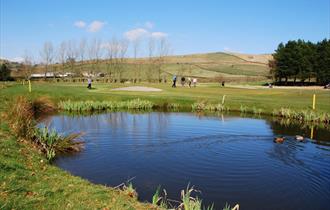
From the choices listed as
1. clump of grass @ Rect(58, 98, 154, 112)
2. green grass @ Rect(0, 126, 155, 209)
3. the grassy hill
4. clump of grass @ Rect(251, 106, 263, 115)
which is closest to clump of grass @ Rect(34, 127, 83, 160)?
green grass @ Rect(0, 126, 155, 209)

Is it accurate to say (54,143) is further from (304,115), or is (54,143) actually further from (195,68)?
(195,68)

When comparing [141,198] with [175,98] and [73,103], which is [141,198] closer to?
[73,103]

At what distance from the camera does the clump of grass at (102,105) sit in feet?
114

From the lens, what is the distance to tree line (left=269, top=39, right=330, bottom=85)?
78000 mm

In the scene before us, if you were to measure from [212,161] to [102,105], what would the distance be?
2188 cm

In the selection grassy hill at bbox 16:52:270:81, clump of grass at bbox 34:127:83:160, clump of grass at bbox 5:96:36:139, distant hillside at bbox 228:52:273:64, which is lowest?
clump of grass at bbox 34:127:83:160

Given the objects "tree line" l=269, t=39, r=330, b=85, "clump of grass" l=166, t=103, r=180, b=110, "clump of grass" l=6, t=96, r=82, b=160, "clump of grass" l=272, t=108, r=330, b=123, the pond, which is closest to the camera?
the pond

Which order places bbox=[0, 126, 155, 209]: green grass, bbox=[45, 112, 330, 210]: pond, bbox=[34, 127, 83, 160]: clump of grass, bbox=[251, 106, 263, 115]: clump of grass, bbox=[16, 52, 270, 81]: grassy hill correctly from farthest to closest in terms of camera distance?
bbox=[16, 52, 270, 81]: grassy hill, bbox=[251, 106, 263, 115]: clump of grass, bbox=[34, 127, 83, 160]: clump of grass, bbox=[45, 112, 330, 210]: pond, bbox=[0, 126, 155, 209]: green grass

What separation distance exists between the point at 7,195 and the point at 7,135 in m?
7.57

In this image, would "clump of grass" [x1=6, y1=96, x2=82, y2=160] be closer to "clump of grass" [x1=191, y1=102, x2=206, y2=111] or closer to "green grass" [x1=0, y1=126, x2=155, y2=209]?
"green grass" [x1=0, y1=126, x2=155, y2=209]

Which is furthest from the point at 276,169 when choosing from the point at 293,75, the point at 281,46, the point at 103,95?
the point at 281,46

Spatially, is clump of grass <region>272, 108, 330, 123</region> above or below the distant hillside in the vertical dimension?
below

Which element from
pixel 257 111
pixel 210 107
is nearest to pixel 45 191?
pixel 257 111

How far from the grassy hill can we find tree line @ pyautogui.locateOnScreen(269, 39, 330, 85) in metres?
14.6
